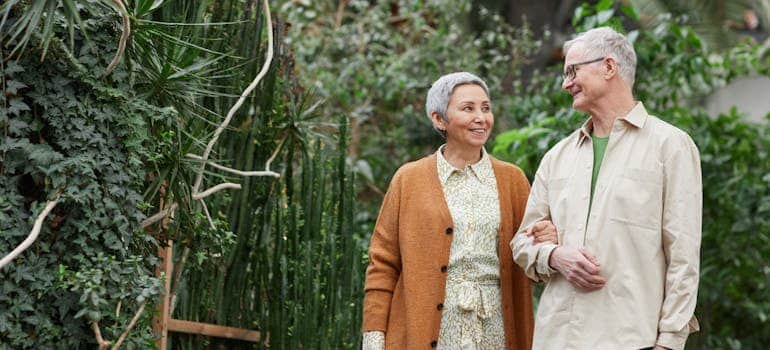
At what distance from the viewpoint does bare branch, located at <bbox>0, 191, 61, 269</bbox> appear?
3.55 m

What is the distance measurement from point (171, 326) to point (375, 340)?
1.24m

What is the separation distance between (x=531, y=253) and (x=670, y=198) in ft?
1.61

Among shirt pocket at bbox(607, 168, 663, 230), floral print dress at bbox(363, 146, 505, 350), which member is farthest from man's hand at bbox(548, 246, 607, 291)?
floral print dress at bbox(363, 146, 505, 350)

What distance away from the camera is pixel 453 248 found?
4.07 m

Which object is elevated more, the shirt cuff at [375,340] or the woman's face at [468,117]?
the woman's face at [468,117]

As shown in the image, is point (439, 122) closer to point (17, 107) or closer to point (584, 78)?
point (584, 78)

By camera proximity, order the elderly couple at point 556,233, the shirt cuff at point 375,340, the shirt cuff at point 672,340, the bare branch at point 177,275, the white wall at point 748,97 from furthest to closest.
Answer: the white wall at point 748,97 < the bare branch at point 177,275 < the shirt cuff at point 375,340 < the elderly couple at point 556,233 < the shirt cuff at point 672,340

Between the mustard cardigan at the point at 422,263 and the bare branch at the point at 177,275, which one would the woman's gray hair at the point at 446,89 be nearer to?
the mustard cardigan at the point at 422,263

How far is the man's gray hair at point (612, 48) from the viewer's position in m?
3.80

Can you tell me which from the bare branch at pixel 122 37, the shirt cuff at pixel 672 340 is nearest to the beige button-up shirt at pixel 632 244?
the shirt cuff at pixel 672 340

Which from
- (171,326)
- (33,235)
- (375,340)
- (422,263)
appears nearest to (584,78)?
(422,263)

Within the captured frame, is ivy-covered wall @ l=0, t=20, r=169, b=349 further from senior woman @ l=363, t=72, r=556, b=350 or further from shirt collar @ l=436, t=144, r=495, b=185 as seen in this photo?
shirt collar @ l=436, t=144, r=495, b=185

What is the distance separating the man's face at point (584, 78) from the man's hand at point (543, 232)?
41cm

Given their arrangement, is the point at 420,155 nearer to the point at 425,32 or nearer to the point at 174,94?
the point at 425,32
